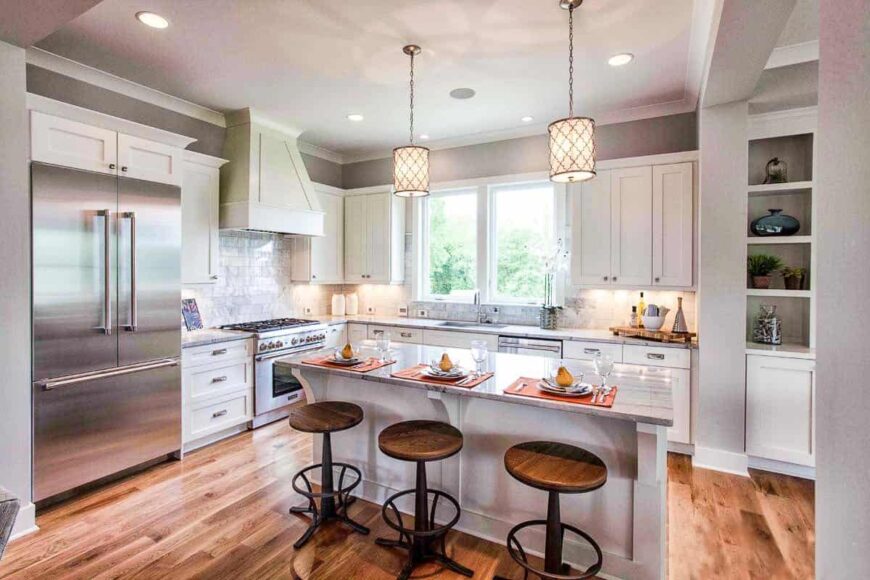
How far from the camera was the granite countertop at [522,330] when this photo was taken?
3.61 meters

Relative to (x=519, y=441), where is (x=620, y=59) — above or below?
above

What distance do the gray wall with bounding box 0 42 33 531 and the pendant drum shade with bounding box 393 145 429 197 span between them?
2024 millimetres

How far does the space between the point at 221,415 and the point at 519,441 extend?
105 inches

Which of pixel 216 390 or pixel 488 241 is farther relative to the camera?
pixel 488 241

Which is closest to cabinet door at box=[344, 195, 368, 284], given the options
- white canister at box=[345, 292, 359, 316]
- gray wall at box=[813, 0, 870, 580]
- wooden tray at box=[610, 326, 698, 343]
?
white canister at box=[345, 292, 359, 316]

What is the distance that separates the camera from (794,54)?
2.91 m

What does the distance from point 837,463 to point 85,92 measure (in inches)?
173

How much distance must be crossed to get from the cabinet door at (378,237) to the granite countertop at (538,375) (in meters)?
2.19

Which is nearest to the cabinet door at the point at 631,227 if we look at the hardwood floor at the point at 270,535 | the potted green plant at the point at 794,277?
the potted green plant at the point at 794,277

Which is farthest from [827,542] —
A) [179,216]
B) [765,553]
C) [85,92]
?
[85,92]

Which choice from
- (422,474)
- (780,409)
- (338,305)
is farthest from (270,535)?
(780,409)

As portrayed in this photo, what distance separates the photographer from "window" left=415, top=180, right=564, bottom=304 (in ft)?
15.0

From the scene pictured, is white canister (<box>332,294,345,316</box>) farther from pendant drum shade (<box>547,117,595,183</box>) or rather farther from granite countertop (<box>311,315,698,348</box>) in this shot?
pendant drum shade (<box>547,117,595,183</box>)

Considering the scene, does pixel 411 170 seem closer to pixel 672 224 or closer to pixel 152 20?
pixel 152 20
